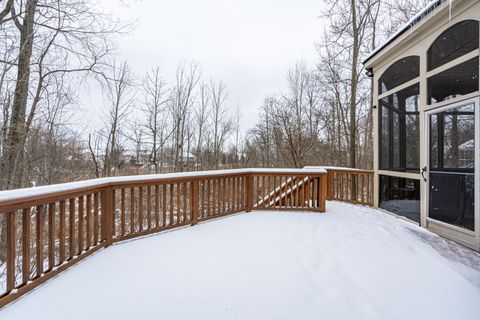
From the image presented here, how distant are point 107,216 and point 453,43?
524cm

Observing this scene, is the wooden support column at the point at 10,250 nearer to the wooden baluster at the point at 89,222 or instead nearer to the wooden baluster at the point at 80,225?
the wooden baluster at the point at 80,225

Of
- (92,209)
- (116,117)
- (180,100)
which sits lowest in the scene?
(92,209)

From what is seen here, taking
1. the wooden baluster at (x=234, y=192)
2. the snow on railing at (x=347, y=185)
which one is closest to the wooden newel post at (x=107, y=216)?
the wooden baluster at (x=234, y=192)

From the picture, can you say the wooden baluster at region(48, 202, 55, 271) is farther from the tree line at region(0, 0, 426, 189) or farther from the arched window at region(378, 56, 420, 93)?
the arched window at region(378, 56, 420, 93)

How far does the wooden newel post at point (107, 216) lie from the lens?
9.66 ft

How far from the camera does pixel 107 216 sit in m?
2.95

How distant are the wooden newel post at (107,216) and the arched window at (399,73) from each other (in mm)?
5197

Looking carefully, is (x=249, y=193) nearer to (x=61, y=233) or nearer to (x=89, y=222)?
(x=89, y=222)

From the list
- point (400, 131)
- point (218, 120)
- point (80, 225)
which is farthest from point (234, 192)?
point (218, 120)

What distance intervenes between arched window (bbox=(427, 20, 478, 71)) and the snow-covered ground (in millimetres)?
2600

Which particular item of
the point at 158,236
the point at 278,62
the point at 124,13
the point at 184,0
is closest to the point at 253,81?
the point at 278,62

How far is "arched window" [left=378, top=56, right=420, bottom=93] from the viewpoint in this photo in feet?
13.6

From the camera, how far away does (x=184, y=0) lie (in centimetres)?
777

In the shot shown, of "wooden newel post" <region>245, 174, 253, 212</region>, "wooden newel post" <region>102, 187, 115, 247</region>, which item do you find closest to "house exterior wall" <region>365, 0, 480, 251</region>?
"wooden newel post" <region>245, 174, 253, 212</region>
